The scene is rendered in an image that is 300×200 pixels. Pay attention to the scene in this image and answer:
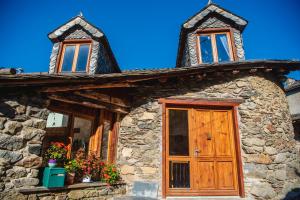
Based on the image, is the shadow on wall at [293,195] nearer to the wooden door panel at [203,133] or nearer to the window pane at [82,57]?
the wooden door panel at [203,133]

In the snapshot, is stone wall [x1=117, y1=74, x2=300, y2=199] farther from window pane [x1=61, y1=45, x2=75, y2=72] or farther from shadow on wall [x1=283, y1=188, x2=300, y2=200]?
window pane [x1=61, y1=45, x2=75, y2=72]

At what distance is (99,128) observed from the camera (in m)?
5.77

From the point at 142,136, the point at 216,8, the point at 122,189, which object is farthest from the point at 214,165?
the point at 216,8

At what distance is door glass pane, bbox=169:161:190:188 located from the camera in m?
5.40

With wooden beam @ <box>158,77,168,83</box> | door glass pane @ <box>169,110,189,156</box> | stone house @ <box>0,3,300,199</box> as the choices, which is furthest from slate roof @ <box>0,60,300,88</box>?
door glass pane @ <box>169,110,189,156</box>

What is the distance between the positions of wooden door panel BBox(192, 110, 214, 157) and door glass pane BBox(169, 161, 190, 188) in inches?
21.2

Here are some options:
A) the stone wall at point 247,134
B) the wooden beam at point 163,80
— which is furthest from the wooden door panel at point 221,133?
the wooden beam at point 163,80

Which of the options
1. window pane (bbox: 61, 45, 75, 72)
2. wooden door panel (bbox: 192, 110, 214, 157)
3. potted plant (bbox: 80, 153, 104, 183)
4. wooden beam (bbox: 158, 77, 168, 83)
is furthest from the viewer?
window pane (bbox: 61, 45, 75, 72)

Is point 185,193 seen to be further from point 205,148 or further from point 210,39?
point 210,39

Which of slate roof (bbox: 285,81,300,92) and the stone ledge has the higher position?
slate roof (bbox: 285,81,300,92)

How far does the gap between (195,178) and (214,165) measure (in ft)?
2.09

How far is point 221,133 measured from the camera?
5855 millimetres

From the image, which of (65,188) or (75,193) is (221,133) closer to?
(75,193)

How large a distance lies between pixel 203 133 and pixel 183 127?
1.91ft
